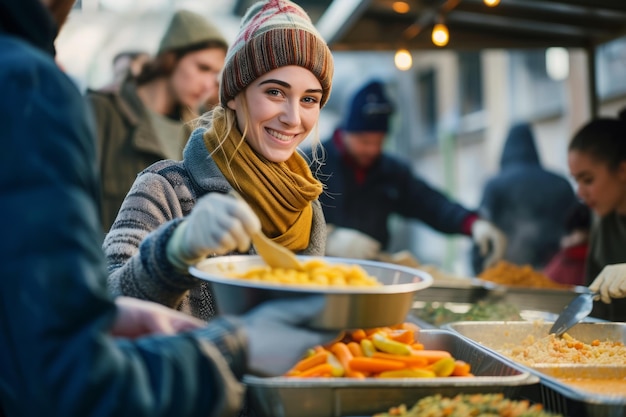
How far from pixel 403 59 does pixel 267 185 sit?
9.65 ft

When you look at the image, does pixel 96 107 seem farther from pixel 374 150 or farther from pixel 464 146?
pixel 464 146

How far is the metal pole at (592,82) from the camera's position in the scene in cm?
468

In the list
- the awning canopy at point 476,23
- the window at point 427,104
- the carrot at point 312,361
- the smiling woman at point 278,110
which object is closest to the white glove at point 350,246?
the awning canopy at point 476,23

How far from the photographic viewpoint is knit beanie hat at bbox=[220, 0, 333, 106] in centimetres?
216

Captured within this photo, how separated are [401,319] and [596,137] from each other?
103 inches

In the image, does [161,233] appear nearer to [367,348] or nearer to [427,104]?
[367,348]

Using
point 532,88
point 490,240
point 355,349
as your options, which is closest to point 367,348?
point 355,349

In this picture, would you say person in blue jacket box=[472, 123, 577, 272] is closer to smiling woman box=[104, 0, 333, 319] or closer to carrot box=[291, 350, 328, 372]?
smiling woman box=[104, 0, 333, 319]

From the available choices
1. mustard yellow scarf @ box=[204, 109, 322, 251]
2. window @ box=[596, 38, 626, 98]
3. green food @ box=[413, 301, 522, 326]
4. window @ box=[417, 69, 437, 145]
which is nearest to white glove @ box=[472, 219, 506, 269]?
green food @ box=[413, 301, 522, 326]

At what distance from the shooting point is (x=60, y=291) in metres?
1.13

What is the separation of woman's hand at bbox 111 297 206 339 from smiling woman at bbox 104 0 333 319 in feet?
1.64

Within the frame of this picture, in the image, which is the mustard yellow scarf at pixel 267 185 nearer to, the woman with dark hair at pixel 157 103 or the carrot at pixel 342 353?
the carrot at pixel 342 353

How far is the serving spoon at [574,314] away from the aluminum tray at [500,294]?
1.18 metres

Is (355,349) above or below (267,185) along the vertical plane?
below
